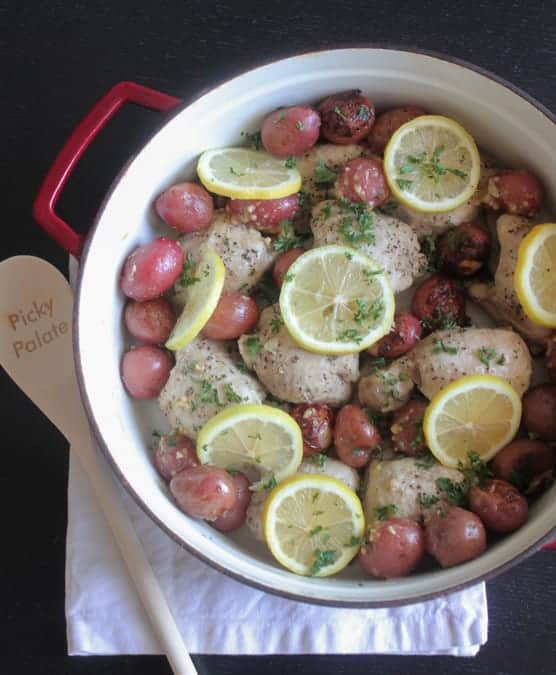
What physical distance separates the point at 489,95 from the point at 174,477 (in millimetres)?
1032

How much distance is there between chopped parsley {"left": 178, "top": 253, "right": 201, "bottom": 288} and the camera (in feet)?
5.80

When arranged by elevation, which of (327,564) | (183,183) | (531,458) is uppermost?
(183,183)

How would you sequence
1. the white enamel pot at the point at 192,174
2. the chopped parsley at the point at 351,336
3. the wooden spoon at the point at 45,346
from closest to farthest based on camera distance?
1. the white enamel pot at the point at 192,174
2. the chopped parsley at the point at 351,336
3. the wooden spoon at the point at 45,346

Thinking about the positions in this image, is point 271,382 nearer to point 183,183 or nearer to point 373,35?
point 183,183

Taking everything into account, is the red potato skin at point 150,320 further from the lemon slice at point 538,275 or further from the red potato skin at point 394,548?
the lemon slice at point 538,275

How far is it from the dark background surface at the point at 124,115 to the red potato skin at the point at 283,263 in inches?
18.2

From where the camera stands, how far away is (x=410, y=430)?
1702 millimetres

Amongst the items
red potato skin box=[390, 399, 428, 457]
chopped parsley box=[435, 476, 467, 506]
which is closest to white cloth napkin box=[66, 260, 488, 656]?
chopped parsley box=[435, 476, 467, 506]

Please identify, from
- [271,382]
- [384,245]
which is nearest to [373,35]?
[384,245]

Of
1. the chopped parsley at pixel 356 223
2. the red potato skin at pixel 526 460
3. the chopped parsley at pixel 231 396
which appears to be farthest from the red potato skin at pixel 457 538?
the chopped parsley at pixel 356 223

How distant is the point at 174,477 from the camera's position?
1.68 metres

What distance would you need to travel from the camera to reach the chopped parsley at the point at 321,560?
1619 mm

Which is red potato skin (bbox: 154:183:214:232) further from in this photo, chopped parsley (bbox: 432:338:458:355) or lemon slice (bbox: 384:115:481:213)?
chopped parsley (bbox: 432:338:458:355)

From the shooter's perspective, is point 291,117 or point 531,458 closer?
point 531,458
